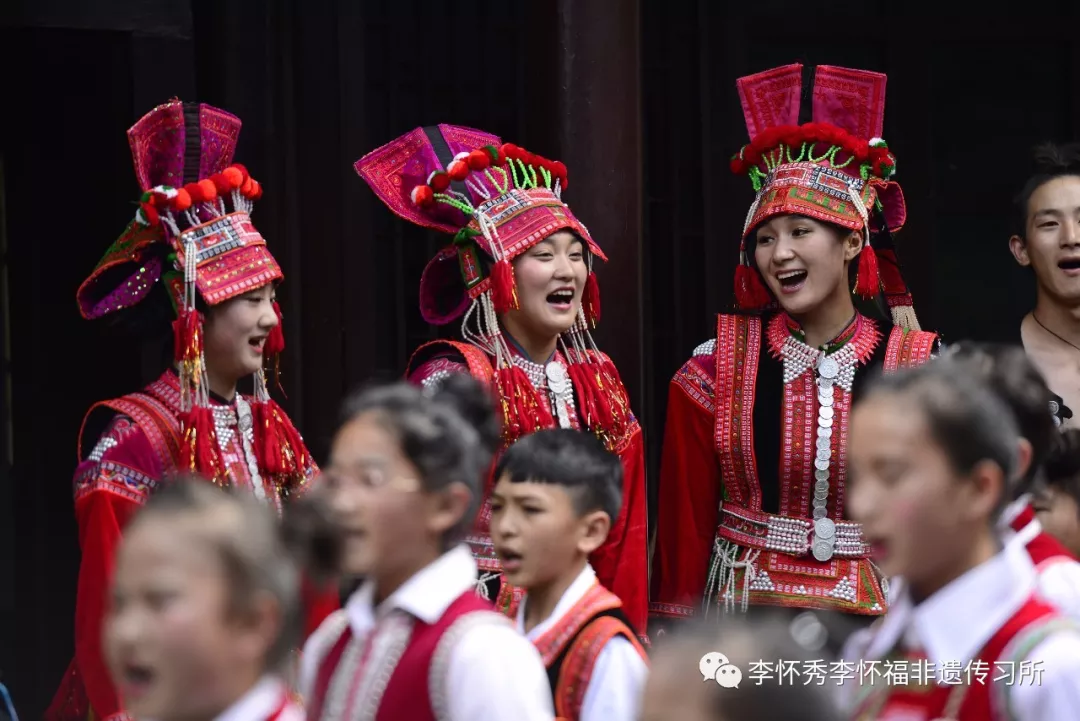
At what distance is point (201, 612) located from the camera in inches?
78.4

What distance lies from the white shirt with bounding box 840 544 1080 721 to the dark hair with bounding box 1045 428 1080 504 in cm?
98

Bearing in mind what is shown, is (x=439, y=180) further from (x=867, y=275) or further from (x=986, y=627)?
(x=986, y=627)

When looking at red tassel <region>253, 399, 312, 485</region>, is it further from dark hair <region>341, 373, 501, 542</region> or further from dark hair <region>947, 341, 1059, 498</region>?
dark hair <region>947, 341, 1059, 498</region>

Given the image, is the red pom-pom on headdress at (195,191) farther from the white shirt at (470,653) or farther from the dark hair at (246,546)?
the dark hair at (246,546)

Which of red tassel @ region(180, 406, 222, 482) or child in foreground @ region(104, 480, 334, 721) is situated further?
red tassel @ region(180, 406, 222, 482)

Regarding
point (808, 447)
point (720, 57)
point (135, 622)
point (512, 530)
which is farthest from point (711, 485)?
point (135, 622)

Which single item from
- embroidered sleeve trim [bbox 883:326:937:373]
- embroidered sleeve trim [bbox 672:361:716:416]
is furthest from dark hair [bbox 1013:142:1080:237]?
embroidered sleeve trim [bbox 672:361:716:416]

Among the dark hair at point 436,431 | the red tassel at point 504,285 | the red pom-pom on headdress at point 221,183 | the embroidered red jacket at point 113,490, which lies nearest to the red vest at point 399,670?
the dark hair at point 436,431

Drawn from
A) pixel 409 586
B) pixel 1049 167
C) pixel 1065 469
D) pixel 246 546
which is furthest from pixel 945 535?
pixel 1049 167

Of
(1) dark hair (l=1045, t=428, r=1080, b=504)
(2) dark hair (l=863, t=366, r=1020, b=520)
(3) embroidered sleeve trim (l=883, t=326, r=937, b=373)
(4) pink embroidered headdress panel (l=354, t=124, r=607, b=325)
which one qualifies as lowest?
(1) dark hair (l=1045, t=428, r=1080, b=504)

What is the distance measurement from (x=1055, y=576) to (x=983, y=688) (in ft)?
1.81

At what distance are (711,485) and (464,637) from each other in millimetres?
1832

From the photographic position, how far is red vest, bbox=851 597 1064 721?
2033 millimetres

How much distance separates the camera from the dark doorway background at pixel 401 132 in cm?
433
